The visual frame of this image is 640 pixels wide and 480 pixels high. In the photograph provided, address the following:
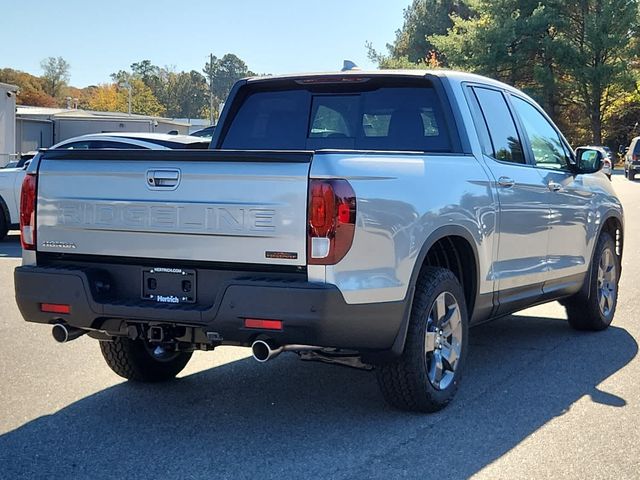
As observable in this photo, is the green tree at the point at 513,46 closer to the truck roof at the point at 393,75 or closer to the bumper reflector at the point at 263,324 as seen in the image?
the truck roof at the point at 393,75

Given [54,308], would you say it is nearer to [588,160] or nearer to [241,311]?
[241,311]

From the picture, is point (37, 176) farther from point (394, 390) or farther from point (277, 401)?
point (394, 390)

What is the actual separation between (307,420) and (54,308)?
5.02 ft

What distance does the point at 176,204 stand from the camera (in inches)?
184

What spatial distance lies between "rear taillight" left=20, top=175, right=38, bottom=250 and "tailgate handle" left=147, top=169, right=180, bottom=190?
2.51 ft

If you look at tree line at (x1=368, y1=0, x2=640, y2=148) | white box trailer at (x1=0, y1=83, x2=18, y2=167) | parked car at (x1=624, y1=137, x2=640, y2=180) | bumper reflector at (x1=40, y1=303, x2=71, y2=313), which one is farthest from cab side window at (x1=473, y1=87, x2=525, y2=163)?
tree line at (x1=368, y1=0, x2=640, y2=148)

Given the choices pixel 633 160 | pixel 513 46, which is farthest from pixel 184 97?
pixel 633 160

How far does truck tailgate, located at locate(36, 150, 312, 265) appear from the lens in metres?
4.42

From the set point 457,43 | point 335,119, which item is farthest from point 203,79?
point 335,119

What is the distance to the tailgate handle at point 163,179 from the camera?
184 inches

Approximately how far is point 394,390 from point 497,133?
2.17m

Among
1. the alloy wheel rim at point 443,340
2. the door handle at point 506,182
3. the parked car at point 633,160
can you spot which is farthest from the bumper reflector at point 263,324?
the parked car at point 633,160

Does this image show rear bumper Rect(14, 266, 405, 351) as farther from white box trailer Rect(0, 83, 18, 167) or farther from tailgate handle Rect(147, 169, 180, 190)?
white box trailer Rect(0, 83, 18, 167)

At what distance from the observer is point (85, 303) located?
4789mm
